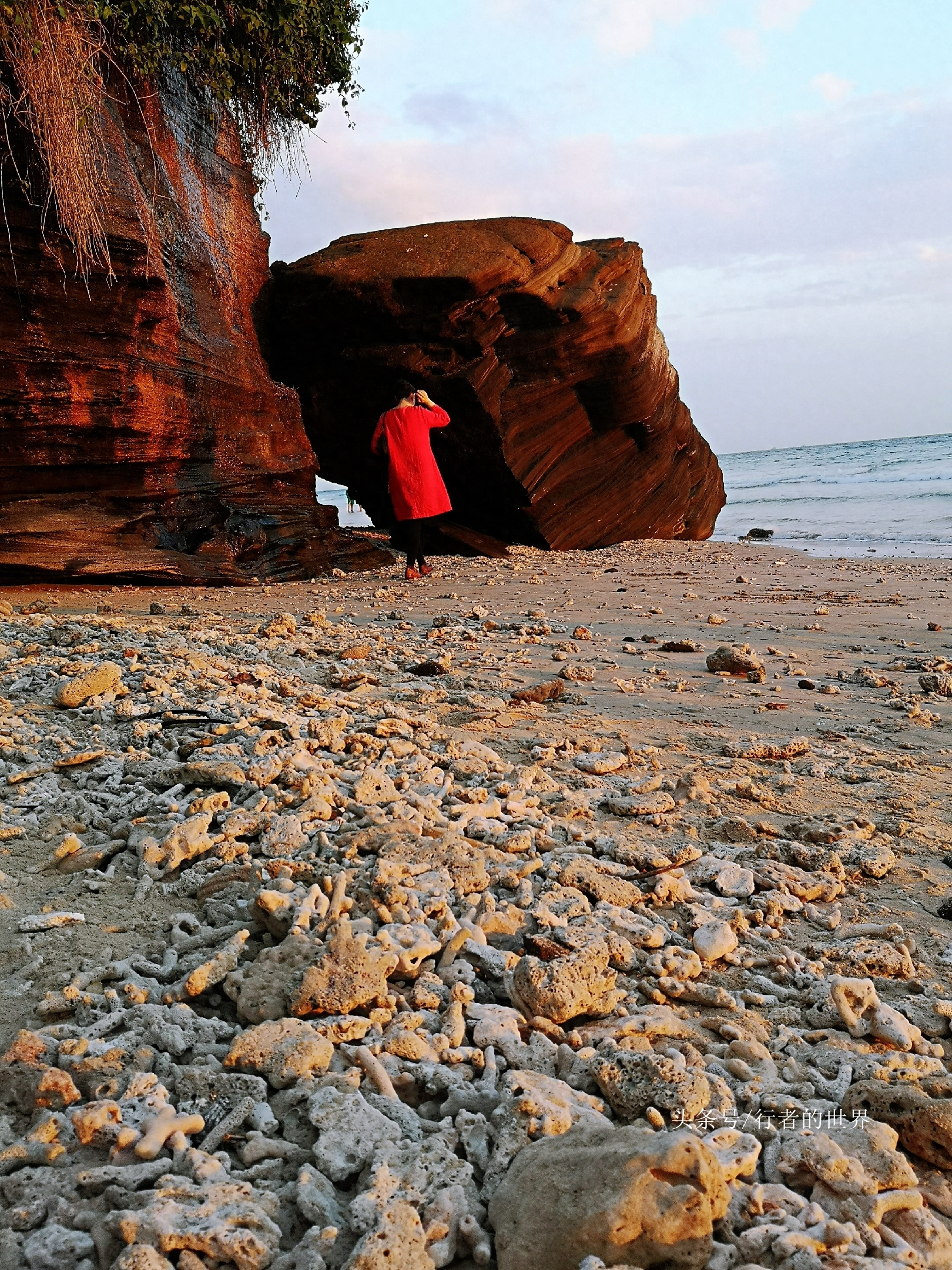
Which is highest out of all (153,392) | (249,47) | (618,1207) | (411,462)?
(249,47)

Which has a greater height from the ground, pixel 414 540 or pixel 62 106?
pixel 62 106

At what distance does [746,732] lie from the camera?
3762 millimetres

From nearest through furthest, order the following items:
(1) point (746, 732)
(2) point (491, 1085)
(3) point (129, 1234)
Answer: (3) point (129, 1234), (2) point (491, 1085), (1) point (746, 732)

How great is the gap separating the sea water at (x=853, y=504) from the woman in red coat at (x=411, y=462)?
7182 mm

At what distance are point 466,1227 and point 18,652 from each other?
144 inches

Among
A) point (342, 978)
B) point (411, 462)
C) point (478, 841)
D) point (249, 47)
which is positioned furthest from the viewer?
point (411, 462)

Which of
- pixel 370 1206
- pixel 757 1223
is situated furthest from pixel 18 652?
pixel 757 1223

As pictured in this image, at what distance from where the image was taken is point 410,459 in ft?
29.8

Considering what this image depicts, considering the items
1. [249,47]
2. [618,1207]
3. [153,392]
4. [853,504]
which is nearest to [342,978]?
[618,1207]

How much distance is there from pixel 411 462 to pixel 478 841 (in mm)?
6983

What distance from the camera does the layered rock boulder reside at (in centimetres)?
944

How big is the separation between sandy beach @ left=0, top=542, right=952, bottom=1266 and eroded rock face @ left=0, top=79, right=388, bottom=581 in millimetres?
2197

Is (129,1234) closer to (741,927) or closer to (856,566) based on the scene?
(741,927)

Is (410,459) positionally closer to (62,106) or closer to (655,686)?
(62,106)
